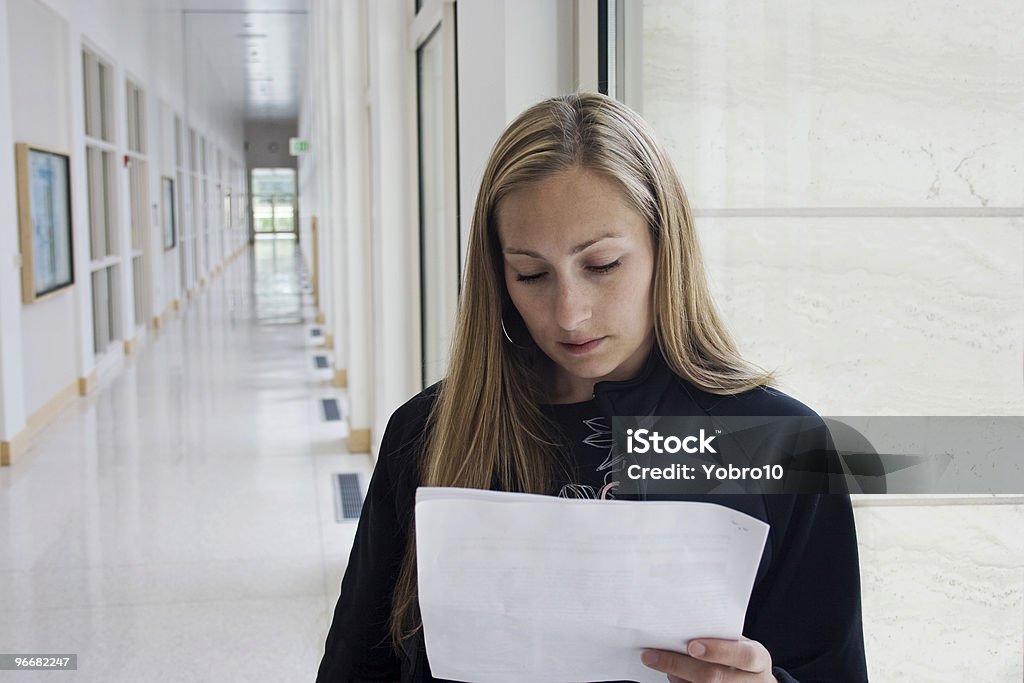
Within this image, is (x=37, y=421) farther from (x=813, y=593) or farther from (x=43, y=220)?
(x=813, y=593)

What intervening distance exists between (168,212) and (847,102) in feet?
51.1

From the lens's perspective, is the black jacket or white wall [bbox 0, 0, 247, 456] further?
white wall [bbox 0, 0, 247, 456]

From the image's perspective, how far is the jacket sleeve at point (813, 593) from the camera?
1097 mm

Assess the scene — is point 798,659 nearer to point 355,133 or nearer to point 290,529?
point 290,529

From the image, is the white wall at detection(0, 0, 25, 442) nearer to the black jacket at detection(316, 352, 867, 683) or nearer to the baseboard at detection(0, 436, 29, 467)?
the baseboard at detection(0, 436, 29, 467)

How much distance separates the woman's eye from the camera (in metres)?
1.21

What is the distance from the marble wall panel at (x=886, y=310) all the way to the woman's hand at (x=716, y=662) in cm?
31

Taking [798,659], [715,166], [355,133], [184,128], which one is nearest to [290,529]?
[355,133]

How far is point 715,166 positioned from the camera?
1.63m

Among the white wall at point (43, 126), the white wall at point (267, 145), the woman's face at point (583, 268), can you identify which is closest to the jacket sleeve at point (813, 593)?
the woman's face at point (583, 268)

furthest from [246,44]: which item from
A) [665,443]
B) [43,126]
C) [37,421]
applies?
[665,443]

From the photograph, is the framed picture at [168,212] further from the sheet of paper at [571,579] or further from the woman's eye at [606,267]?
the sheet of paper at [571,579]

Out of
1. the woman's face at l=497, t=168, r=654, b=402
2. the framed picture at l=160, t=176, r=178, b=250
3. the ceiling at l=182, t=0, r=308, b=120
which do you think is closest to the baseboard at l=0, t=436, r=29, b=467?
the woman's face at l=497, t=168, r=654, b=402

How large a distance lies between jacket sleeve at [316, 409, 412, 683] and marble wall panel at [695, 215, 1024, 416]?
1.74 feet
